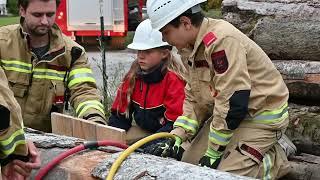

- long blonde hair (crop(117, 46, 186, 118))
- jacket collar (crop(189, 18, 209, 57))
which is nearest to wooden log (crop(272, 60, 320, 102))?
long blonde hair (crop(117, 46, 186, 118))

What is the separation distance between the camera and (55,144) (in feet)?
12.1

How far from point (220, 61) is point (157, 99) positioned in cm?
138

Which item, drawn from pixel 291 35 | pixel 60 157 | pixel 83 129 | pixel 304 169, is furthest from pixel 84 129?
pixel 291 35

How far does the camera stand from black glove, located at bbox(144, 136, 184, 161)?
3.98 metres

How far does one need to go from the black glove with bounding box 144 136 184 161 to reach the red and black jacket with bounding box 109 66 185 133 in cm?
60

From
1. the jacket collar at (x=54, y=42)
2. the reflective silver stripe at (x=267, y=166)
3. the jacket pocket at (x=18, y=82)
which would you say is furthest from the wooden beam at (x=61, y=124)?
the reflective silver stripe at (x=267, y=166)

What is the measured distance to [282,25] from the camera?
5250 mm

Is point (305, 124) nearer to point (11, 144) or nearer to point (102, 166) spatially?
point (102, 166)

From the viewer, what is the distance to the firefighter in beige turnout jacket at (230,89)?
11.8 ft

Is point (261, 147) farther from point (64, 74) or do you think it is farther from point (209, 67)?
point (64, 74)

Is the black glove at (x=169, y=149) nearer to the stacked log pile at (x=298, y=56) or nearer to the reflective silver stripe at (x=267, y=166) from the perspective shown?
the reflective silver stripe at (x=267, y=166)

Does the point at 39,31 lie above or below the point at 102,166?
above

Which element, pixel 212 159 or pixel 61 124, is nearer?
pixel 212 159

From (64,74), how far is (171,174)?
1.91m
